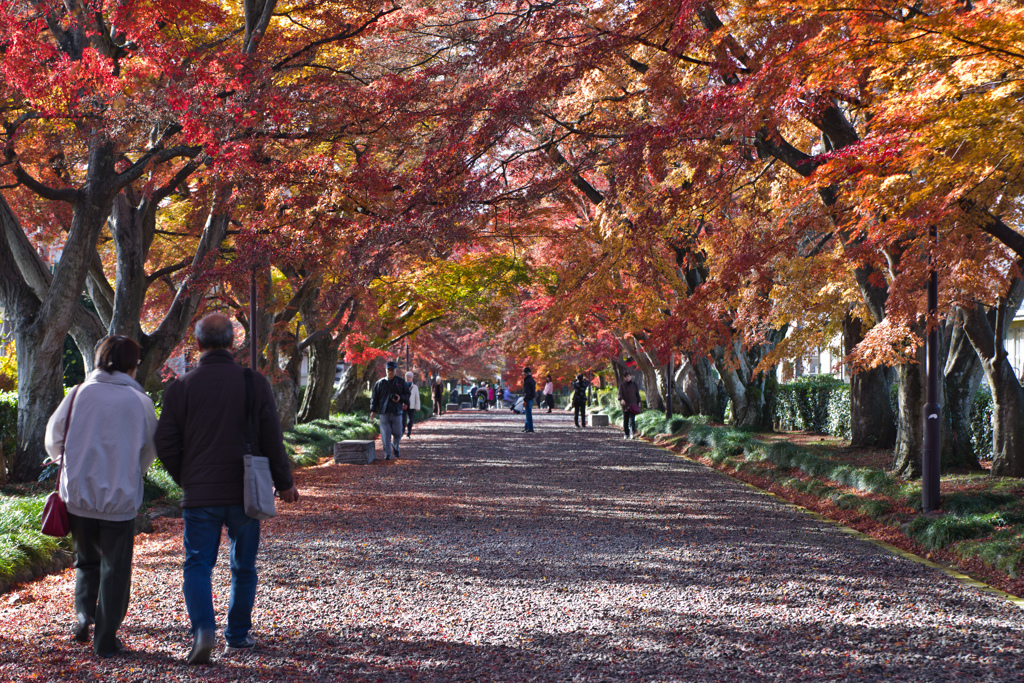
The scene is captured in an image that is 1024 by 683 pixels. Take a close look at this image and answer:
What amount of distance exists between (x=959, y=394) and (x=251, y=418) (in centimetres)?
1170

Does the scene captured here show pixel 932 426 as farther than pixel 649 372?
No

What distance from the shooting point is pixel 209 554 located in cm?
423

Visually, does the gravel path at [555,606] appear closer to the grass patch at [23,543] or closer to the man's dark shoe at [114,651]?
the man's dark shoe at [114,651]

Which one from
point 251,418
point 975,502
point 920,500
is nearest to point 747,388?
point 920,500

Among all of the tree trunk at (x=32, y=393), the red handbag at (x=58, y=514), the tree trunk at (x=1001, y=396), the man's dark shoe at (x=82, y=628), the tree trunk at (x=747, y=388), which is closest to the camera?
the red handbag at (x=58, y=514)

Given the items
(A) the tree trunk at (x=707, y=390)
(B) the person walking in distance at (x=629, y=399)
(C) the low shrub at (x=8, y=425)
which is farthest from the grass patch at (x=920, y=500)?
(C) the low shrub at (x=8, y=425)

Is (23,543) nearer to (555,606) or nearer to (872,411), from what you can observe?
(555,606)

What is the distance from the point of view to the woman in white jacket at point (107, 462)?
13.9 ft

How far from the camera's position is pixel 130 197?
40.6 feet

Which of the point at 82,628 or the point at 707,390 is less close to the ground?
the point at 707,390

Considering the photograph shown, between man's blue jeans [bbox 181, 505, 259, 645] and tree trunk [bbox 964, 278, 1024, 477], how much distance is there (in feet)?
31.8

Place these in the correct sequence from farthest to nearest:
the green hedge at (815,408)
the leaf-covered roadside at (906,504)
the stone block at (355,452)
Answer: the green hedge at (815,408), the stone block at (355,452), the leaf-covered roadside at (906,504)

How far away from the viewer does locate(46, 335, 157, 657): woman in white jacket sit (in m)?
4.24

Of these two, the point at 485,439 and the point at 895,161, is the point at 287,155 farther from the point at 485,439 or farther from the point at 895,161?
the point at 485,439
